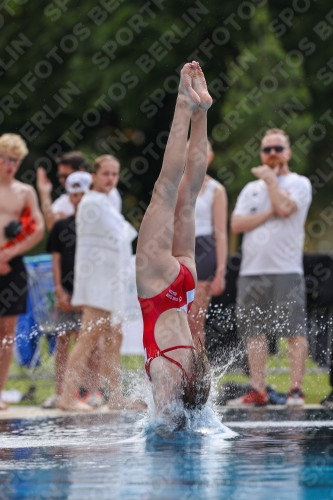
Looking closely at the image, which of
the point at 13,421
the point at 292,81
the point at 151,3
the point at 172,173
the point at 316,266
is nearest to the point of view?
the point at 172,173

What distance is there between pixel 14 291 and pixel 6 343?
46 cm

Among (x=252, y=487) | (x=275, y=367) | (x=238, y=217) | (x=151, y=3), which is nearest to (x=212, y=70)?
(x=151, y=3)

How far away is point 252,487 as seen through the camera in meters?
4.26

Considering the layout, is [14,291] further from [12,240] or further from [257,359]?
[257,359]

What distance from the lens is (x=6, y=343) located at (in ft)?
30.5

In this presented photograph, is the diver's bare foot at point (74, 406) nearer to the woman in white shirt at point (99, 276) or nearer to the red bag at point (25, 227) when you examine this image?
the woman in white shirt at point (99, 276)

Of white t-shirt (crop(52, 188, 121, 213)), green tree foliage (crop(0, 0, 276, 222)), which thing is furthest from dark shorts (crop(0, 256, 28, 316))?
green tree foliage (crop(0, 0, 276, 222))

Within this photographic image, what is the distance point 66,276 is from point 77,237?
51 centimetres

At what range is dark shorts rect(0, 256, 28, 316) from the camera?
9273 mm

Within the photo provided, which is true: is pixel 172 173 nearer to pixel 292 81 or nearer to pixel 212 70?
pixel 292 81

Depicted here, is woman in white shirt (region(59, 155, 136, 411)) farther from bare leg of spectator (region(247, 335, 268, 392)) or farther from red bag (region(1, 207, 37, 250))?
bare leg of spectator (region(247, 335, 268, 392))

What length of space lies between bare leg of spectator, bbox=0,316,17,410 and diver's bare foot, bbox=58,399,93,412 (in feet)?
2.35

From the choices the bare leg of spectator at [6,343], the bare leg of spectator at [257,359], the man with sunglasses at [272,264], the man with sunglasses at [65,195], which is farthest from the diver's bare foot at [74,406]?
the man with sunglasses at [65,195]

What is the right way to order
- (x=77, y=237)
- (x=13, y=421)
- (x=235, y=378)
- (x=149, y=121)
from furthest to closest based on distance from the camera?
(x=149, y=121) < (x=235, y=378) < (x=77, y=237) < (x=13, y=421)
